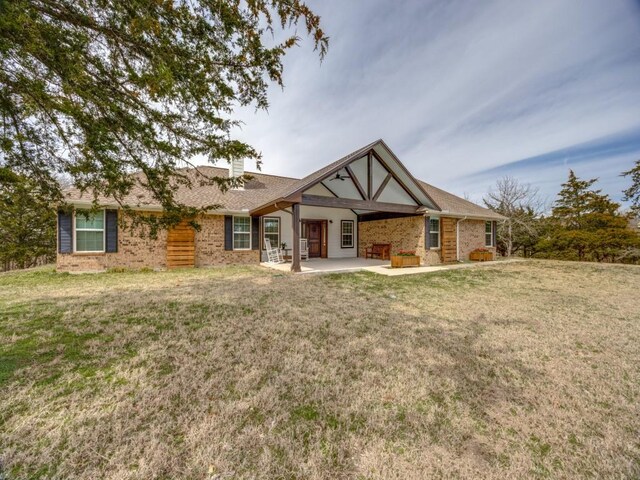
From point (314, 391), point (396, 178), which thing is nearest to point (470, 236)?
point (396, 178)

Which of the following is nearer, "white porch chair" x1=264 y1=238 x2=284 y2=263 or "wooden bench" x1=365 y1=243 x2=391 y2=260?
"white porch chair" x1=264 y1=238 x2=284 y2=263

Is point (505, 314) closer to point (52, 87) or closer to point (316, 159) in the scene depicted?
point (52, 87)

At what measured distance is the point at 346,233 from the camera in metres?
15.1

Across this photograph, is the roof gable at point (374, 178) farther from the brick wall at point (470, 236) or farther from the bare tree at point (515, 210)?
the bare tree at point (515, 210)

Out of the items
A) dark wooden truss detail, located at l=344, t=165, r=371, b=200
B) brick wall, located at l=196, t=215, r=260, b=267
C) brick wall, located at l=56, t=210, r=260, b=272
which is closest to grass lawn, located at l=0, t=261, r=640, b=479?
brick wall, located at l=56, t=210, r=260, b=272

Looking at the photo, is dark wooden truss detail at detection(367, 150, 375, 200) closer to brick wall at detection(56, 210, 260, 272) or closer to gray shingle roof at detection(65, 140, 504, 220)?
gray shingle roof at detection(65, 140, 504, 220)

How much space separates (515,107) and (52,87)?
14499mm

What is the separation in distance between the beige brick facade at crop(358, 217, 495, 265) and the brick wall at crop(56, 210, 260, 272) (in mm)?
6675

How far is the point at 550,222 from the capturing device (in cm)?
1811

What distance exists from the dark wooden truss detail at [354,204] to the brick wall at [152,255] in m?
3.66

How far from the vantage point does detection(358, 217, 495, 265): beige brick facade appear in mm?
12414

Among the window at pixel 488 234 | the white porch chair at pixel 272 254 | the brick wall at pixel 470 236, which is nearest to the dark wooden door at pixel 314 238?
the white porch chair at pixel 272 254

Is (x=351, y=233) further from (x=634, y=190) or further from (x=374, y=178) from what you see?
(x=634, y=190)

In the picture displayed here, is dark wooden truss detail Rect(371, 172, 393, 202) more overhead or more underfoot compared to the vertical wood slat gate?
more overhead
